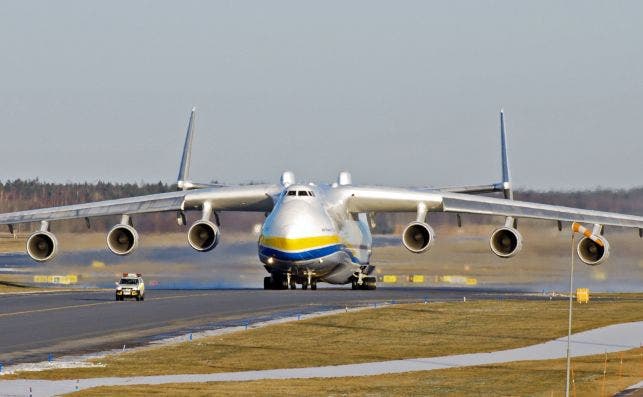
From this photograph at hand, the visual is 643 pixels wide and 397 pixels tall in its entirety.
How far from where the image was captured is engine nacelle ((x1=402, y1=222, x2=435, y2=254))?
49062mm

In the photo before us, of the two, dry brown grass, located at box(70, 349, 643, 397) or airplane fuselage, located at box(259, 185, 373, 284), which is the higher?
airplane fuselage, located at box(259, 185, 373, 284)

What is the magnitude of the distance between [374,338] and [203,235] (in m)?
17.0

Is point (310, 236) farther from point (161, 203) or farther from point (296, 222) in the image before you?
point (161, 203)

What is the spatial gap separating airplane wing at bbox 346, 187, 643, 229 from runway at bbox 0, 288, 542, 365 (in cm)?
323

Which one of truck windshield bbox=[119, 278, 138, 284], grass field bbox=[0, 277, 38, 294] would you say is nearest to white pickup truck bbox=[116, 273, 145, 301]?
truck windshield bbox=[119, 278, 138, 284]

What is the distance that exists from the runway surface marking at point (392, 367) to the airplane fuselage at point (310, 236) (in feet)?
41.9

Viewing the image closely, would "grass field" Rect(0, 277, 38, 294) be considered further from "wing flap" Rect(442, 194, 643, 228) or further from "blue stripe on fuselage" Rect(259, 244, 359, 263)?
"wing flap" Rect(442, 194, 643, 228)

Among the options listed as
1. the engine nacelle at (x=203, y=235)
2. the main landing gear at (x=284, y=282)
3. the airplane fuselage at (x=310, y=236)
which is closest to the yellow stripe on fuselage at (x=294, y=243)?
the airplane fuselage at (x=310, y=236)

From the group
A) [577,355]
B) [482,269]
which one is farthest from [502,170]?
[577,355]

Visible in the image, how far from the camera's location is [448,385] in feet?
82.0

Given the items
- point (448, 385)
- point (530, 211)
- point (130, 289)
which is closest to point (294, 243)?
point (130, 289)

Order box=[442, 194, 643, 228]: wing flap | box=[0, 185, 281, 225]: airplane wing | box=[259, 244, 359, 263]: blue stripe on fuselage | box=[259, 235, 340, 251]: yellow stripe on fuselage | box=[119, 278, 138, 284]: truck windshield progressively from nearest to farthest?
1. box=[259, 235, 340, 251]: yellow stripe on fuselage
2. box=[259, 244, 359, 263]: blue stripe on fuselage
3. box=[119, 278, 138, 284]: truck windshield
4. box=[442, 194, 643, 228]: wing flap
5. box=[0, 185, 281, 225]: airplane wing

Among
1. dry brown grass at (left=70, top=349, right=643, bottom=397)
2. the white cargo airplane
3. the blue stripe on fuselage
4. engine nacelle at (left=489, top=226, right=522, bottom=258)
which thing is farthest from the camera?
engine nacelle at (left=489, top=226, right=522, bottom=258)

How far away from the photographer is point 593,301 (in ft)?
160
